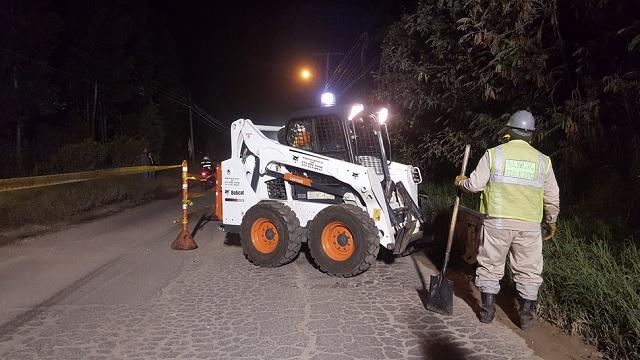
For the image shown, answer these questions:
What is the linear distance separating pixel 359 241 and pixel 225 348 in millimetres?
2506

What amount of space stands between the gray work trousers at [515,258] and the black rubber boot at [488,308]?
0.06 metres

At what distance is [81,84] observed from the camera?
96.1ft

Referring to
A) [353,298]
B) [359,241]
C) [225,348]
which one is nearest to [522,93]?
[359,241]

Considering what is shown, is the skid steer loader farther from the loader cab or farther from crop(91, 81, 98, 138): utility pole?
crop(91, 81, 98, 138): utility pole

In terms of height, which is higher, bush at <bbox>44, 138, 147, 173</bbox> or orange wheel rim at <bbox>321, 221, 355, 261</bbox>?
bush at <bbox>44, 138, 147, 173</bbox>

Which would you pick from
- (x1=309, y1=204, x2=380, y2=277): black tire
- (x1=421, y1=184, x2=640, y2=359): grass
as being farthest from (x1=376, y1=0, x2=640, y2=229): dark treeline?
(x1=309, y1=204, x2=380, y2=277): black tire

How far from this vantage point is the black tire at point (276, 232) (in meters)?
6.83

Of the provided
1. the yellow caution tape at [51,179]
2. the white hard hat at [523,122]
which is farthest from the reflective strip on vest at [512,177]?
the yellow caution tape at [51,179]

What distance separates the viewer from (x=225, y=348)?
14.0 feet

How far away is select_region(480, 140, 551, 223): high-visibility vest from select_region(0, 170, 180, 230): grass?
33.4 feet

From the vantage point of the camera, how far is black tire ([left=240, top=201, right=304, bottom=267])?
22.4ft

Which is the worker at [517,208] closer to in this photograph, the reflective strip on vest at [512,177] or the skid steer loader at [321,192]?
the reflective strip on vest at [512,177]

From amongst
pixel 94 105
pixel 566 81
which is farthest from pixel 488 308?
pixel 94 105

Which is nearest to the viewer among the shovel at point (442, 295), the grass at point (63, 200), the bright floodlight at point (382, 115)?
the shovel at point (442, 295)
